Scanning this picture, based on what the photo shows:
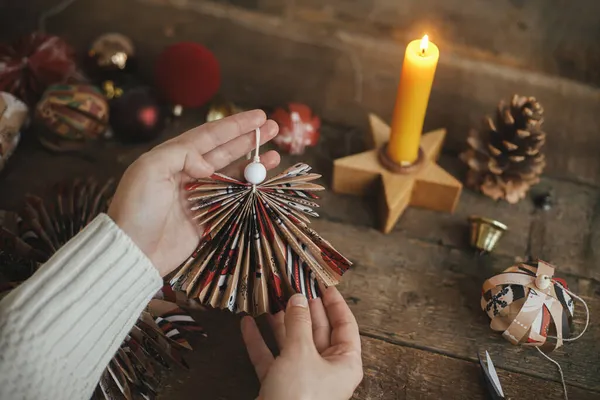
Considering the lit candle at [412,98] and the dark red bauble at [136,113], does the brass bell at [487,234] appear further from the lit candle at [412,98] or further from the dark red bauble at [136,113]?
the dark red bauble at [136,113]

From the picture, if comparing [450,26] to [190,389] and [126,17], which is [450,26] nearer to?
[126,17]

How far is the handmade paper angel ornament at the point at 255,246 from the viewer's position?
0.77 metres

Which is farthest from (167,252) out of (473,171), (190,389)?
(473,171)

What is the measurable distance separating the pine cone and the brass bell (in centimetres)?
10

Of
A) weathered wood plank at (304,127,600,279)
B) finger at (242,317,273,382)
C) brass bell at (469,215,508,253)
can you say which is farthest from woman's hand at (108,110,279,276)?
brass bell at (469,215,508,253)

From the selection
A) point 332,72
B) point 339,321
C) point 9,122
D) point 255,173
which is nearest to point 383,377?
point 339,321

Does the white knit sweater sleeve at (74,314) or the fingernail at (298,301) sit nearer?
the white knit sweater sleeve at (74,314)

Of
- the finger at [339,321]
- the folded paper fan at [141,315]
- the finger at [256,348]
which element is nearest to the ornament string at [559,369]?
the finger at [339,321]

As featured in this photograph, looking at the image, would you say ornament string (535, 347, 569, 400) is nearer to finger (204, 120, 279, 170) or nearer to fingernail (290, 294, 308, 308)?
fingernail (290, 294, 308, 308)

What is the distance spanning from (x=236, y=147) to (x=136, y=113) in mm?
274

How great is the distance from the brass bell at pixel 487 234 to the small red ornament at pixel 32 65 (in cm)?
79

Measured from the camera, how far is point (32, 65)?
3.43 ft

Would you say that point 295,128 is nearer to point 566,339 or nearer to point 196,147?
point 196,147

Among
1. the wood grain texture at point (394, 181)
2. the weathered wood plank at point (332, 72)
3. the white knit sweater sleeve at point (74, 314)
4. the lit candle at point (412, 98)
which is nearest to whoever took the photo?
the white knit sweater sleeve at point (74, 314)
